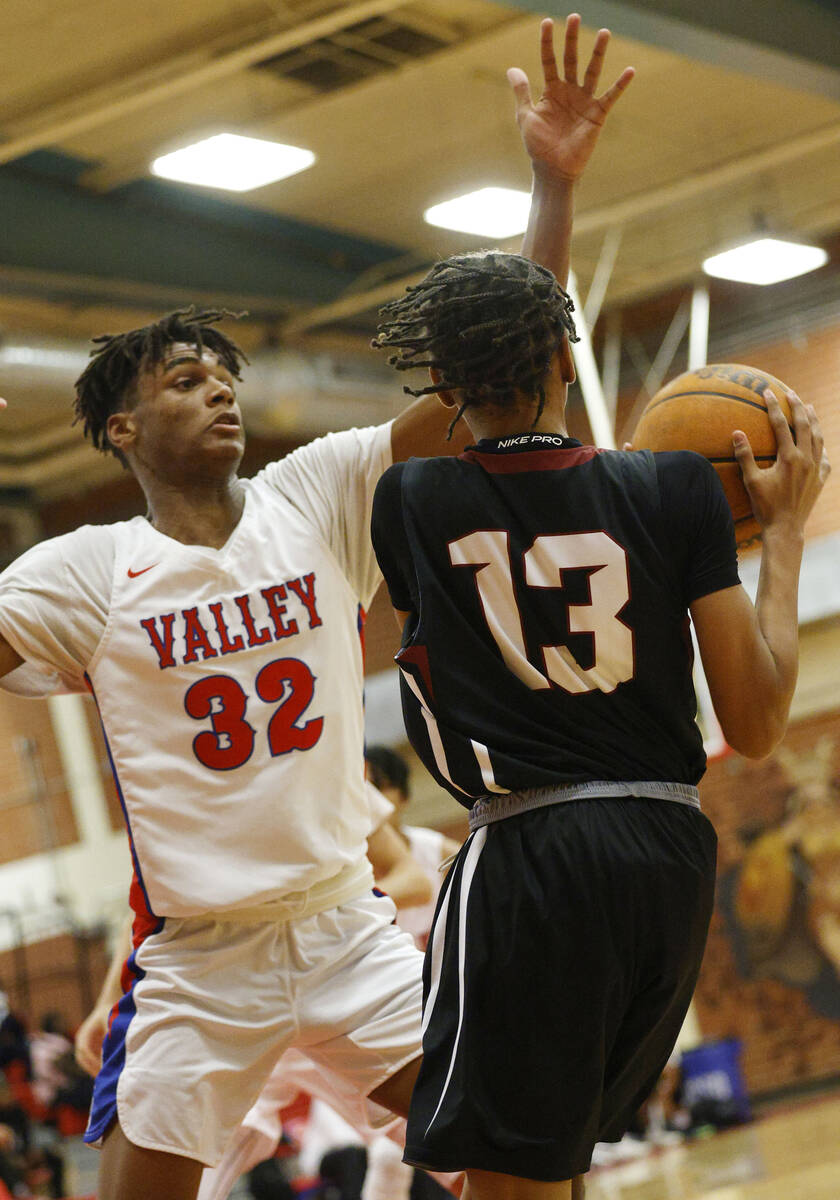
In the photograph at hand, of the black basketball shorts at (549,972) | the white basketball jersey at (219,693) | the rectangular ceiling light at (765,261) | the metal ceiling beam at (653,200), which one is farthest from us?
the rectangular ceiling light at (765,261)

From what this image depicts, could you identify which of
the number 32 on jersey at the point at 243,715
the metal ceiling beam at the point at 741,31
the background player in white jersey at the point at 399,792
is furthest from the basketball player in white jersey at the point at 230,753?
the metal ceiling beam at the point at 741,31

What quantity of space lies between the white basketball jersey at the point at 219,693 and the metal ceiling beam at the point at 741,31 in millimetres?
5337

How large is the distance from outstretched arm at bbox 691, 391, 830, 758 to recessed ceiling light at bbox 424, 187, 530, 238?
25.9 ft

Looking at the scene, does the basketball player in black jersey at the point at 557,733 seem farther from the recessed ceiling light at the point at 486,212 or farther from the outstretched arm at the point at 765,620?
the recessed ceiling light at the point at 486,212

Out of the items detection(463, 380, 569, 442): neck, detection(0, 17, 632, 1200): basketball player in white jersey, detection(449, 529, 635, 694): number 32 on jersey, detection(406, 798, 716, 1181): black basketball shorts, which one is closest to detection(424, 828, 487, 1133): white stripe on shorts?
detection(406, 798, 716, 1181): black basketball shorts

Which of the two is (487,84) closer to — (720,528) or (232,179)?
(232,179)

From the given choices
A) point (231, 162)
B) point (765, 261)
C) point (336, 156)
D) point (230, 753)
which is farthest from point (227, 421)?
point (765, 261)

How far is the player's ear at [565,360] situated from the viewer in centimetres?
258

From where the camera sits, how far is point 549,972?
240cm

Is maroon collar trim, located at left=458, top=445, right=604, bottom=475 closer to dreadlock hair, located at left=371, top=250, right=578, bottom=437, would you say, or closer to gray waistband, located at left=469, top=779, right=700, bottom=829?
dreadlock hair, located at left=371, top=250, right=578, bottom=437

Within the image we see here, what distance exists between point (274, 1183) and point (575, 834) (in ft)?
20.5

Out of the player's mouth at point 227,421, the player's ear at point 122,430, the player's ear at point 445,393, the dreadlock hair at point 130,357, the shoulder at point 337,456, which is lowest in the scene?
the player's ear at point 445,393

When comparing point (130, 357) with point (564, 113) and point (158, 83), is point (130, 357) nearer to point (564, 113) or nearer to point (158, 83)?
point (564, 113)

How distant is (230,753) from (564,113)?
1.51 m
